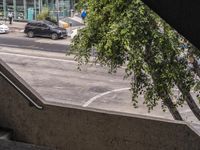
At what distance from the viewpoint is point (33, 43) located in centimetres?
3784

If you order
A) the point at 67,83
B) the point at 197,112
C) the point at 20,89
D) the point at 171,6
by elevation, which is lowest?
the point at 67,83

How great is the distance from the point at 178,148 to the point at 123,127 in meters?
0.83

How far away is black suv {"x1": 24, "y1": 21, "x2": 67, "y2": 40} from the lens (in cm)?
3928

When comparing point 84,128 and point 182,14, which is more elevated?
point 182,14

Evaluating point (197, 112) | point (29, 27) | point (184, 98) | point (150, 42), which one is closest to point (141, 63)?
point (150, 42)

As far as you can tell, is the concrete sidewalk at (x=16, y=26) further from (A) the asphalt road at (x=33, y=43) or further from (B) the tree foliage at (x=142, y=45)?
(B) the tree foliage at (x=142, y=45)

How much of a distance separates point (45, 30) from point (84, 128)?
112 ft

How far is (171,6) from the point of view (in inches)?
89.4

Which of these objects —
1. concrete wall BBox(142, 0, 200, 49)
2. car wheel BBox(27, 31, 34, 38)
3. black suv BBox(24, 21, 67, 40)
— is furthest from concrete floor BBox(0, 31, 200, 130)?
concrete wall BBox(142, 0, 200, 49)

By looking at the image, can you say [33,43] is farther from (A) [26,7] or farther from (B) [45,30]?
(A) [26,7]

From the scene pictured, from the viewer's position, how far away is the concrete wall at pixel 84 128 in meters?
5.73

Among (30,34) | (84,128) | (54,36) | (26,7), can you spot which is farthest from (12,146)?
(26,7)

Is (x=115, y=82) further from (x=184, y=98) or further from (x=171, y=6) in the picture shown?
(x=171, y=6)

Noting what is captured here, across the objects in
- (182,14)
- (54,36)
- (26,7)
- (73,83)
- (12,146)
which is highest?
(182,14)
